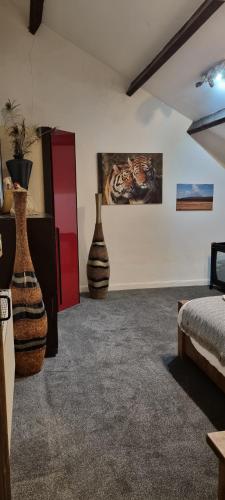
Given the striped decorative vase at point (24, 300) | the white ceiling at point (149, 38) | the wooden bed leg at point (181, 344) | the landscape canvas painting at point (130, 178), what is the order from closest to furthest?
1. the striped decorative vase at point (24, 300)
2. the wooden bed leg at point (181, 344)
3. the white ceiling at point (149, 38)
4. the landscape canvas painting at point (130, 178)

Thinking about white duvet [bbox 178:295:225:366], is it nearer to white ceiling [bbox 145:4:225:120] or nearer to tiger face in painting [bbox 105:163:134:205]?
white ceiling [bbox 145:4:225:120]

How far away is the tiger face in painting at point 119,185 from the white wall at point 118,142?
119mm

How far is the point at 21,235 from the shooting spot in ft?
7.66

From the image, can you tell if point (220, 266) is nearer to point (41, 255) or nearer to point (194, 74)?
point (194, 74)

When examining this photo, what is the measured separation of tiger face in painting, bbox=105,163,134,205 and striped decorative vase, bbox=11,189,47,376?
230cm

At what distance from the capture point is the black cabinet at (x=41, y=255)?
2.53 m

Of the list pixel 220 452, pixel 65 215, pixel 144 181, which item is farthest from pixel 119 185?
pixel 220 452

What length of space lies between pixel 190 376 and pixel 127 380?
0.47 m

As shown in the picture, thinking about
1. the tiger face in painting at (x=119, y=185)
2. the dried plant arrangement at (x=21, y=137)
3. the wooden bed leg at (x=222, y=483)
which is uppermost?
the dried plant arrangement at (x=21, y=137)

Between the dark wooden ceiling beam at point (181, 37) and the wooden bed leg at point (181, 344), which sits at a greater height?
the dark wooden ceiling beam at point (181, 37)

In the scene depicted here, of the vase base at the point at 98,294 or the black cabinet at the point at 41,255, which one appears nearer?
the black cabinet at the point at 41,255

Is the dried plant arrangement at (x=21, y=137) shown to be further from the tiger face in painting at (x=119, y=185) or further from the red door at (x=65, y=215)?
the tiger face in painting at (x=119, y=185)

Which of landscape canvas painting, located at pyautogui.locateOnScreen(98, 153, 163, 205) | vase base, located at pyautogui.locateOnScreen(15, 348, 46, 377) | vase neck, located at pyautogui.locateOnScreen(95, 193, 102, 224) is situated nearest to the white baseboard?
vase neck, located at pyautogui.locateOnScreen(95, 193, 102, 224)

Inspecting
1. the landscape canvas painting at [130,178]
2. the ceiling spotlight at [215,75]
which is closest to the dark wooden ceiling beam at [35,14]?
the landscape canvas painting at [130,178]
